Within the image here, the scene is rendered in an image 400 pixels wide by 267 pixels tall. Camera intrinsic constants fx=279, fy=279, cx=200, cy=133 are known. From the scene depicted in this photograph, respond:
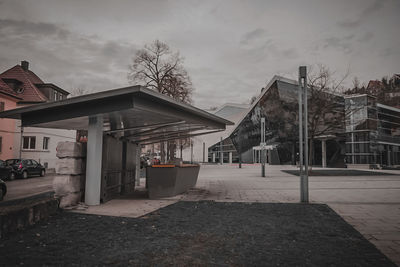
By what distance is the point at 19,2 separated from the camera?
10375 millimetres

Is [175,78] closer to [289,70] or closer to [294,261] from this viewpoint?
[289,70]

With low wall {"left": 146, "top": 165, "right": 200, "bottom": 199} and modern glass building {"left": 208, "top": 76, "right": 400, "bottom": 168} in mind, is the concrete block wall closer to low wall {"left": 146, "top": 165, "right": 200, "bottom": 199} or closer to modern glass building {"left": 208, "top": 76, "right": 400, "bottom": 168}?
low wall {"left": 146, "top": 165, "right": 200, "bottom": 199}

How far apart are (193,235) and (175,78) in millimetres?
22831

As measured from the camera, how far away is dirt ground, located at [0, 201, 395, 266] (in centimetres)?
359

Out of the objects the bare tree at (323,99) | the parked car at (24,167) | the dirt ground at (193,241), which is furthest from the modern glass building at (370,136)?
the parked car at (24,167)

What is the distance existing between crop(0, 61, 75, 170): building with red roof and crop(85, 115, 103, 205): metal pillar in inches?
904

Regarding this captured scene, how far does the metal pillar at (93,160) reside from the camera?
24.8ft

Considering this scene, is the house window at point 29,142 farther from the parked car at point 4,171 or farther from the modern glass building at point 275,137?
the modern glass building at point 275,137

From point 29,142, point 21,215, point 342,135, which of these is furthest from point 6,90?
Answer: point 342,135

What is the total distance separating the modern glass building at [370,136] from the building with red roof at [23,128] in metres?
33.2

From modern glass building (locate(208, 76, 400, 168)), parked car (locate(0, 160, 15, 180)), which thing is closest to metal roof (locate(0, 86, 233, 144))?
parked car (locate(0, 160, 15, 180))

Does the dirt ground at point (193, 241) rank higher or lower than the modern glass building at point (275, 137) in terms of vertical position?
lower

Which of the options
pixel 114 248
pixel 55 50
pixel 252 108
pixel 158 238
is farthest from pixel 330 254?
pixel 252 108

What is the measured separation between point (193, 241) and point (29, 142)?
29.8 metres
